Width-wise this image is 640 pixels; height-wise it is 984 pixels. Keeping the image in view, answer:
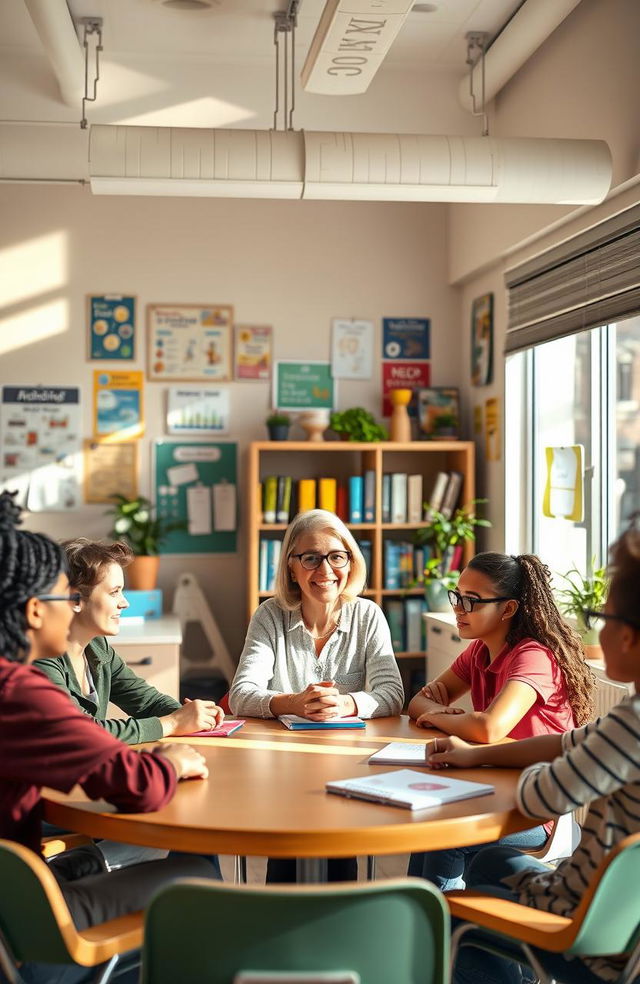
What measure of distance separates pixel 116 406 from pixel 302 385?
954 mm

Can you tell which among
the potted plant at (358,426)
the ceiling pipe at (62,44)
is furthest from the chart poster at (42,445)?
the ceiling pipe at (62,44)

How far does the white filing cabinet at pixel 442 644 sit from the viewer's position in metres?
4.56

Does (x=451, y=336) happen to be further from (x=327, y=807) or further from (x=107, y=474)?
(x=327, y=807)

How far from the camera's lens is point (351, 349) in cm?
539

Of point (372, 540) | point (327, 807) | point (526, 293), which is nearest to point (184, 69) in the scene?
point (526, 293)

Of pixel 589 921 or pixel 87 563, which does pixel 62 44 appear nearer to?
pixel 87 563

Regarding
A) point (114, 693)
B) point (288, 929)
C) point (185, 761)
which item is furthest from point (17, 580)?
point (114, 693)

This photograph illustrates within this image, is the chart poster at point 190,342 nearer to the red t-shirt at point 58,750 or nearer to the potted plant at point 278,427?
the potted plant at point 278,427

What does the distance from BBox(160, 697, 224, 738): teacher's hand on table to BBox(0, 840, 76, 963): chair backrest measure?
74 centimetres

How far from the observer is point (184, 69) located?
192 inches

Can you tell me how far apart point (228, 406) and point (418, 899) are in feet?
13.1

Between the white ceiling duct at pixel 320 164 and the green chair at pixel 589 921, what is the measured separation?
99.6 inches

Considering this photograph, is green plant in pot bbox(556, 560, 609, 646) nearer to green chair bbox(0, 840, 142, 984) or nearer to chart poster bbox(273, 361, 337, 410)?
chart poster bbox(273, 361, 337, 410)

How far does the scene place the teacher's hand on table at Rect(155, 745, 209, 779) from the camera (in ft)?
6.61
